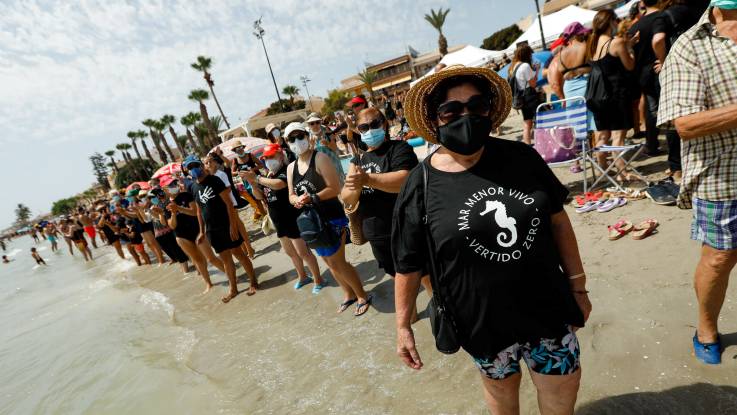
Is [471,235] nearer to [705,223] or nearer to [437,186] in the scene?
[437,186]

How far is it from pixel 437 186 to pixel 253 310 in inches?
171

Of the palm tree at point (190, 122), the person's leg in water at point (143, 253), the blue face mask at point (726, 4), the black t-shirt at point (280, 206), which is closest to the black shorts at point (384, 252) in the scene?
the black t-shirt at point (280, 206)

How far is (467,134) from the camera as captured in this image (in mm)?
1385

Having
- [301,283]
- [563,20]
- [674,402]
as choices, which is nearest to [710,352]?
[674,402]

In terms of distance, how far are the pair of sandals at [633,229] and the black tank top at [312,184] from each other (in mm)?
2971

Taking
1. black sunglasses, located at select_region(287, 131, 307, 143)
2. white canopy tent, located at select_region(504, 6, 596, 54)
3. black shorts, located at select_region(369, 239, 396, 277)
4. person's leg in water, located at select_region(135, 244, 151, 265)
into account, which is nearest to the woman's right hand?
black shorts, located at select_region(369, 239, 396, 277)

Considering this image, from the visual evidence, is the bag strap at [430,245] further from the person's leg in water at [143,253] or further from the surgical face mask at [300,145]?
the person's leg in water at [143,253]

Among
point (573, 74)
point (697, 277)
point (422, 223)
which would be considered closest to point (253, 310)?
point (422, 223)

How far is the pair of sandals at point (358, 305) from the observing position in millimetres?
3979

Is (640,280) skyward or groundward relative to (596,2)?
groundward

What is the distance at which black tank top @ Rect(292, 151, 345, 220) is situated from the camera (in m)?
3.64

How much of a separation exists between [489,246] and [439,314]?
0.41 metres

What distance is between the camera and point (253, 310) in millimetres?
5020

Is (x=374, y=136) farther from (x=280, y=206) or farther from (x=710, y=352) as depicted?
(x=710, y=352)
